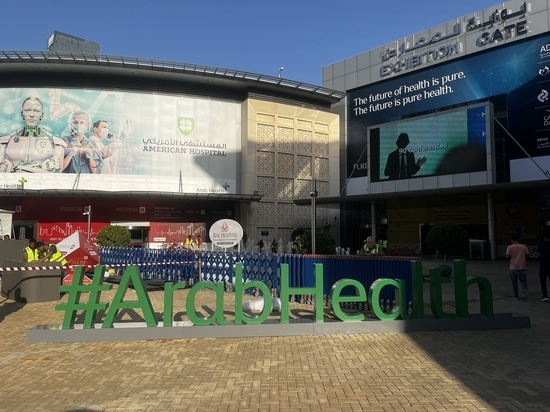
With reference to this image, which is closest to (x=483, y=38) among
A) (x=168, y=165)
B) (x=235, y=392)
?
(x=168, y=165)

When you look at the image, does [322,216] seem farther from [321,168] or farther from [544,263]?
[544,263]

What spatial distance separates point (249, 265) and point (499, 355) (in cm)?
751

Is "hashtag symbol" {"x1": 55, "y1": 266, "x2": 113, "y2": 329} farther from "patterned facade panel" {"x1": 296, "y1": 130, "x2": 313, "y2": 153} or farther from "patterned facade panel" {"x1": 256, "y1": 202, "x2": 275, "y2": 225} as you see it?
"patterned facade panel" {"x1": 296, "y1": 130, "x2": 313, "y2": 153}

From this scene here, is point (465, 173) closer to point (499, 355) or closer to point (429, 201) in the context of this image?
point (429, 201)

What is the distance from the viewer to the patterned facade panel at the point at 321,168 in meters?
37.9

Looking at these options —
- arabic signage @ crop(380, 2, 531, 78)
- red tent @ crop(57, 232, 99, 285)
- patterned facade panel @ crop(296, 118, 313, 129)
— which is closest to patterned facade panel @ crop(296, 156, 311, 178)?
patterned facade panel @ crop(296, 118, 313, 129)

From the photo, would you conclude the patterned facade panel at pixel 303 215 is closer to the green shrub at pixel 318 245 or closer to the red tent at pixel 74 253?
the red tent at pixel 74 253

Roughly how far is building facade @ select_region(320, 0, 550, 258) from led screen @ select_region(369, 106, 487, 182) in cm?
7

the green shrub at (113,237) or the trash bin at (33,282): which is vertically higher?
the green shrub at (113,237)

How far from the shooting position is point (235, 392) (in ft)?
16.4

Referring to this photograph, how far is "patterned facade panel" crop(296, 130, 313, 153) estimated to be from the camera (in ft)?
121

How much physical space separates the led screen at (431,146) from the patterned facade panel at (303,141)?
5886 mm

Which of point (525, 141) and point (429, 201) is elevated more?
point (525, 141)

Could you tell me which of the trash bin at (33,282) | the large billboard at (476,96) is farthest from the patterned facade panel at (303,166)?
the trash bin at (33,282)
